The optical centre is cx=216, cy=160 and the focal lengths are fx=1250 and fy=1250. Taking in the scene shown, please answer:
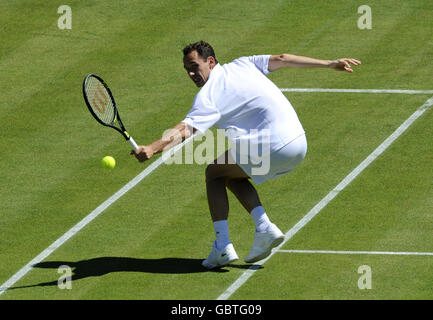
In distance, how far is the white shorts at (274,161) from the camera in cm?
1205

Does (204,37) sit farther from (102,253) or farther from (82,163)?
(102,253)

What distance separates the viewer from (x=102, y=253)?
1277 centimetres

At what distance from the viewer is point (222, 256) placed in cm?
1211

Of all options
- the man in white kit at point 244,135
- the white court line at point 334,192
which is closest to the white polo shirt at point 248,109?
the man in white kit at point 244,135

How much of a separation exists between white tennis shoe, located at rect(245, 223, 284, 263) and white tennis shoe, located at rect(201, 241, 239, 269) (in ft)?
0.65

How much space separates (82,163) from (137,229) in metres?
2.34

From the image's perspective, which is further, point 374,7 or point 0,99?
point 374,7

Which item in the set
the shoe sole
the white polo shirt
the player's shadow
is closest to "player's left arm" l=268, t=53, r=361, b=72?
the white polo shirt

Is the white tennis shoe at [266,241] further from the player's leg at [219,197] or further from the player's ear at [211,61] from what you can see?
the player's ear at [211,61]

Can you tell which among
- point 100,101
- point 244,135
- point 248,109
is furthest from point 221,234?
point 100,101

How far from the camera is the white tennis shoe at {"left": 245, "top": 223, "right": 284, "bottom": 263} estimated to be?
12078 millimetres

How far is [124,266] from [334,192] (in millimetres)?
2982

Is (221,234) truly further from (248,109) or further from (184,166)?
(184,166)

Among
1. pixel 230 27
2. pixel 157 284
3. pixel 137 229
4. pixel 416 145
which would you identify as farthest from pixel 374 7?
pixel 157 284
